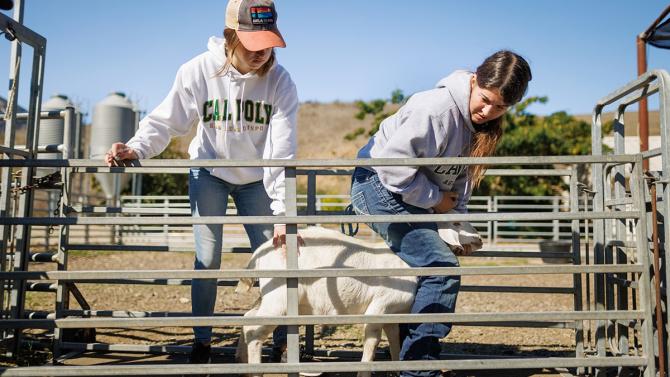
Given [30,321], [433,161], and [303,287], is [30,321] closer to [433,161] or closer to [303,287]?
[303,287]

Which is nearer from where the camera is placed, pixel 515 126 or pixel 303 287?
pixel 303 287

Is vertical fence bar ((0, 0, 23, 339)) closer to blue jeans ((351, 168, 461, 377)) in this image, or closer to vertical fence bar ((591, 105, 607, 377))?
blue jeans ((351, 168, 461, 377))

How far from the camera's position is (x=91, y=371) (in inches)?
96.2

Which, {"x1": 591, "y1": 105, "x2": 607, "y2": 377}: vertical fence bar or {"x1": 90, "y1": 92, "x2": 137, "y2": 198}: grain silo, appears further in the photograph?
{"x1": 90, "y1": 92, "x2": 137, "y2": 198}: grain silo

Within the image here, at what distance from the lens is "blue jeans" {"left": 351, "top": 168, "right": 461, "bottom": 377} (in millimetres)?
2688

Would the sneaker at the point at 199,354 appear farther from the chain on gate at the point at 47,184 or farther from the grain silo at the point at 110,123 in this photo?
the grain silo at the point at 110,123

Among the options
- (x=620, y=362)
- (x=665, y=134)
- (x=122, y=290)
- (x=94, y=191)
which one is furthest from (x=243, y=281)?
(x=94, y=191)

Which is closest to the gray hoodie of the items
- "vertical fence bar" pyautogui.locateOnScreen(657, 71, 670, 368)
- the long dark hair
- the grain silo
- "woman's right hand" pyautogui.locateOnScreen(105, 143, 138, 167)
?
the long dark hair

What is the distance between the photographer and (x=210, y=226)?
3.17 meters

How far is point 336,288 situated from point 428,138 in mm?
922

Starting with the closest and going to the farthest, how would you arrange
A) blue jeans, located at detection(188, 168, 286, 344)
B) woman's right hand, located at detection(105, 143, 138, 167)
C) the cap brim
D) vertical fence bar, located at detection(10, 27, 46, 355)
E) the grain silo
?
woman's right hand, located at detection(105, 143, 138, 167), the cap brim, blue jeans, located at detection(188, 168, 286, 344), vertical fence bar, located at detection(10, 27, 46, 355), the grain silo

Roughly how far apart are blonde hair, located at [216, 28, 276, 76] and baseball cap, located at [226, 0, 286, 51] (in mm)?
97

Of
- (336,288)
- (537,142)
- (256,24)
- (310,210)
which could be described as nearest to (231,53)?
(256,24)

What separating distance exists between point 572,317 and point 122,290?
6765mm
